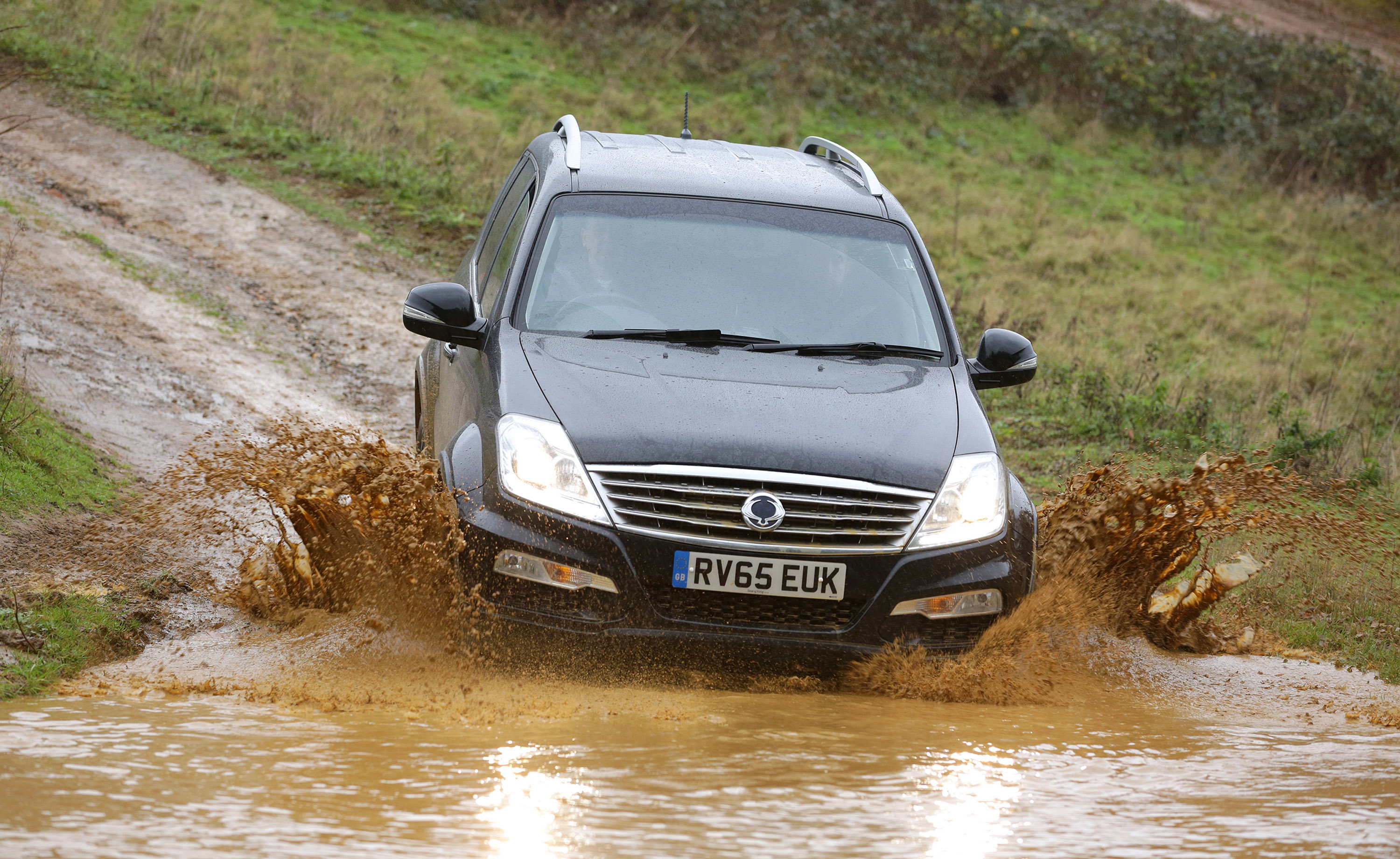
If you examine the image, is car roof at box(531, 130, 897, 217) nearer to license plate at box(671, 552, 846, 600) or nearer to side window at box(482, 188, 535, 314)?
side window at box(482, 188, 535, 314)

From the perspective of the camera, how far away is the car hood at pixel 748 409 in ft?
13.7

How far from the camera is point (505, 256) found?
5.58m

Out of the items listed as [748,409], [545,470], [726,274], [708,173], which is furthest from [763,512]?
[708,173]

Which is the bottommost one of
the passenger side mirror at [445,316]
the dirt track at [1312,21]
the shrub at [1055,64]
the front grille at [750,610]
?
the front grille at [750,610]

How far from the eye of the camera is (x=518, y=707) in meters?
3.96

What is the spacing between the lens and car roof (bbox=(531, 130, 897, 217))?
558 centimetres

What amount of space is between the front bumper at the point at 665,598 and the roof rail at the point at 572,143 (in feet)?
6.54

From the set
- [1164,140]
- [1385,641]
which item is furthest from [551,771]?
[1164,140]

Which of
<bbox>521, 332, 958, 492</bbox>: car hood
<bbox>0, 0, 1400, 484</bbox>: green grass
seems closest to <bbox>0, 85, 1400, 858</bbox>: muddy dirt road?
<bbox>521, 332, 958, 492</bbox>: car hood

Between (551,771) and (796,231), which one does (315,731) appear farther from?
(796,231)

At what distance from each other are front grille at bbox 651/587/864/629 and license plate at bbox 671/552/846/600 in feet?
0.09

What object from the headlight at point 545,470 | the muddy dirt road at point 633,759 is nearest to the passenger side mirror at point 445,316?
the headlight at point 545,470

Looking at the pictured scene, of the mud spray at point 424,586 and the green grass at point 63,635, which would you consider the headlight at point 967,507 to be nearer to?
the mud spray at point 424,586

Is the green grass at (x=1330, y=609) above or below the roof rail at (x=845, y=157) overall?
below
